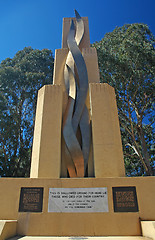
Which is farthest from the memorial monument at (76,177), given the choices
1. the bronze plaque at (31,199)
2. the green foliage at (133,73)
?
the green foliage at (133,73)

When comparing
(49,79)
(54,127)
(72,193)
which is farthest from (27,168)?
(72,193)

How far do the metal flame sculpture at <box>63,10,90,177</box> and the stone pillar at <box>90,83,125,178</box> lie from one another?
43cm

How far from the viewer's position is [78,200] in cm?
510

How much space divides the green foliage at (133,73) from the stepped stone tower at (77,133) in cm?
683

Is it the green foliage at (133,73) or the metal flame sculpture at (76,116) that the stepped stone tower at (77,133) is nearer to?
the metal flame sculpture at (76,116)

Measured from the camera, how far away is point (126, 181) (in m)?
5.30

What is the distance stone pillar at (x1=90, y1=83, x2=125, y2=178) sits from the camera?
20.2 ft

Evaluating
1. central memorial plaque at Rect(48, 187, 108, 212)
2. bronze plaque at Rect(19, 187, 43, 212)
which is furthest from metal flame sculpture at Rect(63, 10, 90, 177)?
bronze plaque at Rect(19, 187, 43, 212)

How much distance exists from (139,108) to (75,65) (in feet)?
26.9

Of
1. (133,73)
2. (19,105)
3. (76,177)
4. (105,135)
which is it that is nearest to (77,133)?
(105,135)

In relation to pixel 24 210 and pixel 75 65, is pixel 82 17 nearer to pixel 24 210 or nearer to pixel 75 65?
pixel 75 65

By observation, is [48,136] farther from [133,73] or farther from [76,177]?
[133,73]

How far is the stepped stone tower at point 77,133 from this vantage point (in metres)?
6.27

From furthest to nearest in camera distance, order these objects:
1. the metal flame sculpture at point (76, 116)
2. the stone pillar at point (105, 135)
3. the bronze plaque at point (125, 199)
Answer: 1. the metal flame sculpture at point (76, 116)
2. the stone pillar at point (105, 135)
3. the bronze plaque at point (125, 199)
